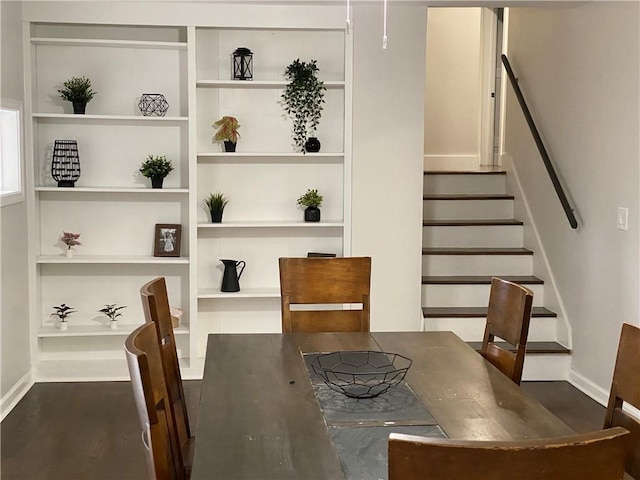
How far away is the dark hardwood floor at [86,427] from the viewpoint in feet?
12.3

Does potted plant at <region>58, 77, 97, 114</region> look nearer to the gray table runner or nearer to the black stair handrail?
the black stair handrail

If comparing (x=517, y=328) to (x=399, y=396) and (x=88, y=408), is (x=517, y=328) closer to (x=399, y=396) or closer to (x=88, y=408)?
(x=399, y=396)

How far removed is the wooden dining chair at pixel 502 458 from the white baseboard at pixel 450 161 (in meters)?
6.68

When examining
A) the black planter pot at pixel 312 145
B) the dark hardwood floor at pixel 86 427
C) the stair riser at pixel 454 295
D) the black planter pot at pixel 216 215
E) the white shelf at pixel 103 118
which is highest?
the white shelf at pixel 103 118

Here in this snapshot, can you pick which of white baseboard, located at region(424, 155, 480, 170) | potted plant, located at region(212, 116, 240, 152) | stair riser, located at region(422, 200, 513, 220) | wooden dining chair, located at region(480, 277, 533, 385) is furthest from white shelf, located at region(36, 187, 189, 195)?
white baseboard, located at region(424, 155, 480, 170)

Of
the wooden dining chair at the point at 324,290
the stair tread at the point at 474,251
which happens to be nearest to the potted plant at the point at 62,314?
the wooden dining chair at the point at 324,290

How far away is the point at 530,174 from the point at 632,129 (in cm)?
171

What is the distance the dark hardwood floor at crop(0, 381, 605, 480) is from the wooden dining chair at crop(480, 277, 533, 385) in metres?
1.57

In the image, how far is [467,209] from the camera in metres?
6.40

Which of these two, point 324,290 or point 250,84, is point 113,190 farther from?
point 324,290

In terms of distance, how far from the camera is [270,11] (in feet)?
16.6

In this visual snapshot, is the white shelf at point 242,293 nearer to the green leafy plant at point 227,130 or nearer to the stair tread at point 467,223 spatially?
the green leafy plant at point 227,130

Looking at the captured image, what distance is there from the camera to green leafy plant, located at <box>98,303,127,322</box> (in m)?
5.27

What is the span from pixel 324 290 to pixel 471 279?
2440mm
